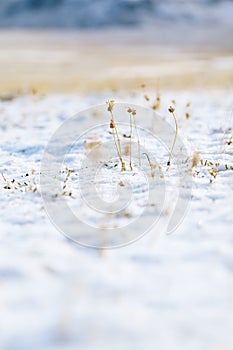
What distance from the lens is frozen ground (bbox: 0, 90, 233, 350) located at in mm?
2580

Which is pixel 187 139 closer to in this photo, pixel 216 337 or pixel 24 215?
pixel 24 215

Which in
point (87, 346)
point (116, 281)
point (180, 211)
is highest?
point (180, 211)

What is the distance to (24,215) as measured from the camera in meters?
4.24

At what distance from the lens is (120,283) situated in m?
3.09

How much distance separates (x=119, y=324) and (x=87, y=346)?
26cm

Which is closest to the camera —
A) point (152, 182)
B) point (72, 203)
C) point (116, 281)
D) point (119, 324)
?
point (119, 324)

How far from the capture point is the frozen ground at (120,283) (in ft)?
8.46

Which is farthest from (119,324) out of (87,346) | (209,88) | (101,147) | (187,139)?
(209,88)

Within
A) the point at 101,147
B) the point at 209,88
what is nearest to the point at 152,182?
the point at 101,147

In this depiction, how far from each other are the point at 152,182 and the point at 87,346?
262cm

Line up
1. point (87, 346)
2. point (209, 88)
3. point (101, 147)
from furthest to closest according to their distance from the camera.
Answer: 1. point (209, 88)
2. point (101, 147)
3. point (87, 346)

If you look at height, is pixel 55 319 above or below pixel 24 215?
below

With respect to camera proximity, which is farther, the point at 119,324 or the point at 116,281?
the point at 116,281

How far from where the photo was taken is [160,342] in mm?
2514
